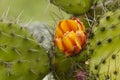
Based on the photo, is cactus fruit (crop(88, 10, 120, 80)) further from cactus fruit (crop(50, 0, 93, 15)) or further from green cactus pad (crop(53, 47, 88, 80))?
cactus fruit (crop(50, 0, 93, 15))

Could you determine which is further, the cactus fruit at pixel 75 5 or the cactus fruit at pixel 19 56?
the cactus fruit at pixel 75 5

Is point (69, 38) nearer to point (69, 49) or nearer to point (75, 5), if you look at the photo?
point (69, 49)

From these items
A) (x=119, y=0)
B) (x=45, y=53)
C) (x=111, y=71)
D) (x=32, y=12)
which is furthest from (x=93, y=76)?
(x=32, y=12)

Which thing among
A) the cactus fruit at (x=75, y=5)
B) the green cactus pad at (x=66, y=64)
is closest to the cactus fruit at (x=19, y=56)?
A: the green cactus pad at (x=66, y=64)

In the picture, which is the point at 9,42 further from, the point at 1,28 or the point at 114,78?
the point at 114,78

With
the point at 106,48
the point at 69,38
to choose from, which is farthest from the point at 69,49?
the point at 106,48

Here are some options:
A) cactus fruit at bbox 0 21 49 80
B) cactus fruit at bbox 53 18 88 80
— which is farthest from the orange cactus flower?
cactus fruit at bbox 0 21 49 80

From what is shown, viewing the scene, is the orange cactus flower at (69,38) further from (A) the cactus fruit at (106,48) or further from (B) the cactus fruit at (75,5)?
(B) the cactus fruit at (75,5)
